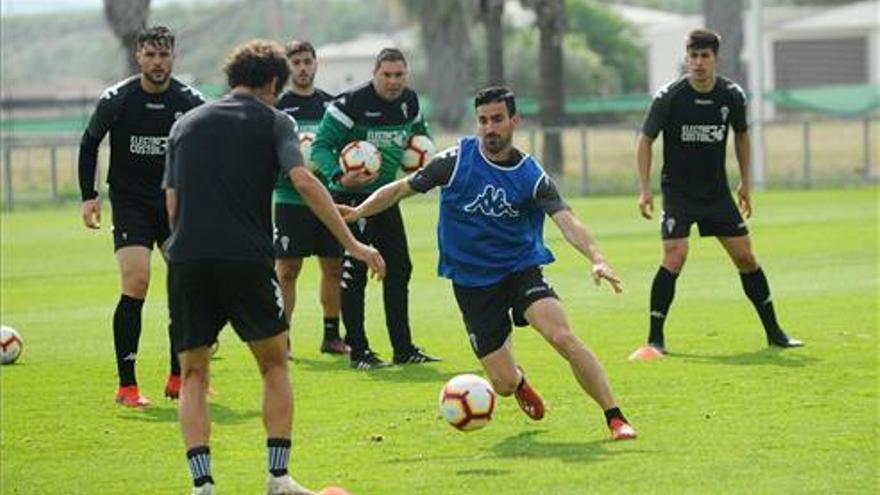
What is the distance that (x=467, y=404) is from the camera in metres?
11.2

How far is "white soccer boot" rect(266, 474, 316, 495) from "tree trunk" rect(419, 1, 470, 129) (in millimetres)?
57024

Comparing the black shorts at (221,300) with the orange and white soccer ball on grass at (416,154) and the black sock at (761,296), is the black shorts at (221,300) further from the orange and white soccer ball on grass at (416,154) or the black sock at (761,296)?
the black sock at (761,296)

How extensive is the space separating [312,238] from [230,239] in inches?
243

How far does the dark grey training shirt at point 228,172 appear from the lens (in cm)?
958

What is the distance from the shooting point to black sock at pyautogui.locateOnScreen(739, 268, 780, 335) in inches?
617

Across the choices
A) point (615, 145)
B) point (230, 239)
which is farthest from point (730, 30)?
point (230, 239)

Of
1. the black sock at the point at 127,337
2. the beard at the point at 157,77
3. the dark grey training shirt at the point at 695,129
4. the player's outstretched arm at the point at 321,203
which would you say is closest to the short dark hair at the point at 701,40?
the dark grey training shirt at the point at 695,129

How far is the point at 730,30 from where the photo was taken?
4291 centimetres

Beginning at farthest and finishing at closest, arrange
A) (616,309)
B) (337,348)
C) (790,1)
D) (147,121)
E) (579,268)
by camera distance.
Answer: (790,1) < (579,268) < (616,309) < (337,348) < (147,121)

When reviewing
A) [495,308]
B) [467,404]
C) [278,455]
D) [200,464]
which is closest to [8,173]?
[495,308]

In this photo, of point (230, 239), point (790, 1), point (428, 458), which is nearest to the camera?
point (230, 239)

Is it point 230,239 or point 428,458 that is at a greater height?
point 230,239

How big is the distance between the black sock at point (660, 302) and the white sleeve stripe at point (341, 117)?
103 inches

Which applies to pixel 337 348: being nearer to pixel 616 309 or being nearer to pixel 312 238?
pixel 312 238
